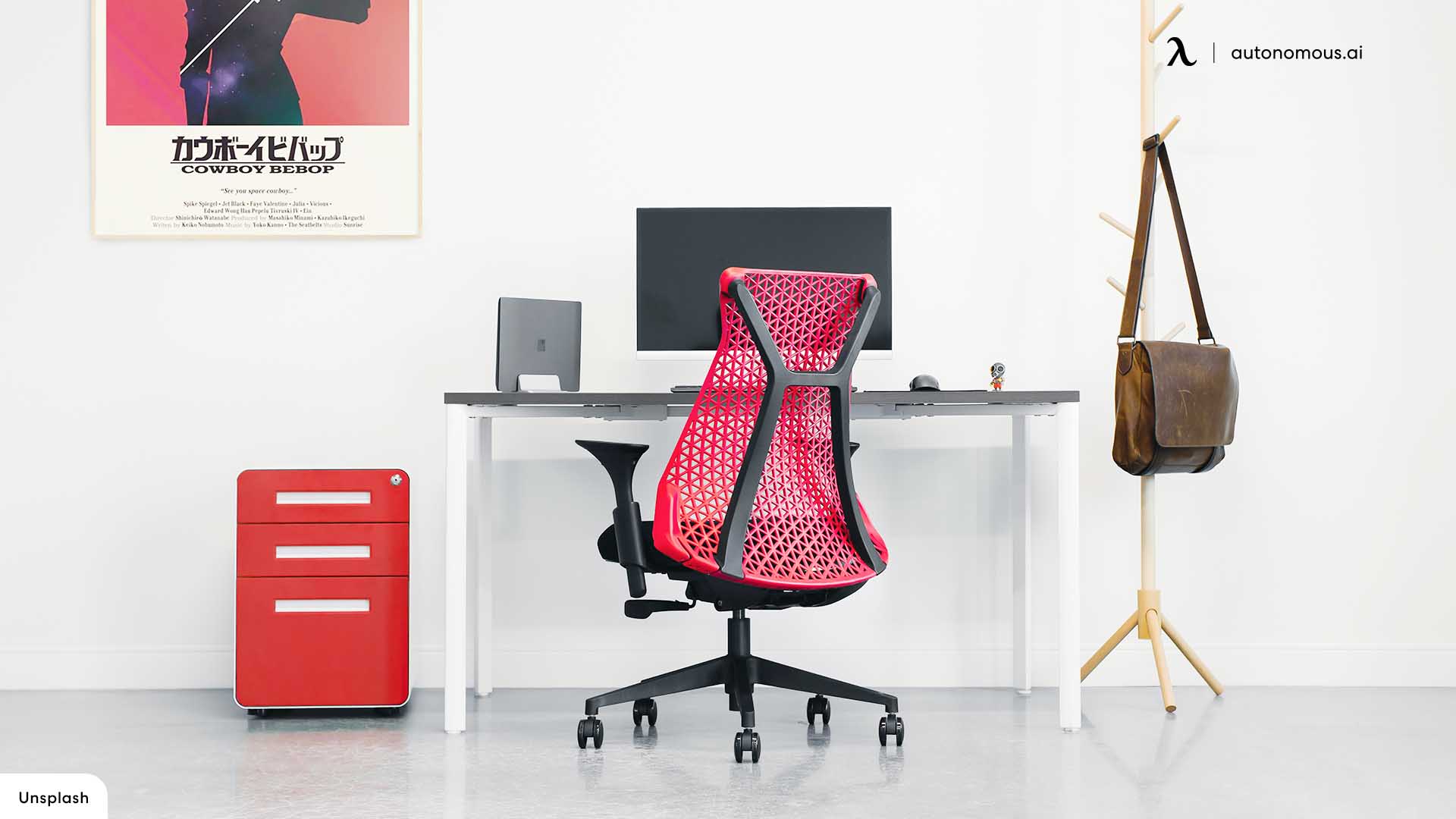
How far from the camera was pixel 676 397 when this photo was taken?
2.49 meters

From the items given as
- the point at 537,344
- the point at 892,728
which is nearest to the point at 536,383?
the point at 537,344

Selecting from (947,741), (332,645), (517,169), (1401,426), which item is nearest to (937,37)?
(517,169)

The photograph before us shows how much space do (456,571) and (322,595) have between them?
1.45ft

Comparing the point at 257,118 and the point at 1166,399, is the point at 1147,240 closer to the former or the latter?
the point at 1166,399

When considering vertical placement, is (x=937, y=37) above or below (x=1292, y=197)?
above

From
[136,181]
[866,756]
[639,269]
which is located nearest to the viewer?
[866,756]

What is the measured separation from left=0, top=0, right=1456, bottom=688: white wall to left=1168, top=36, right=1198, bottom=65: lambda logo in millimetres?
29

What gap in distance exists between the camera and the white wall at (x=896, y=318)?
3.11m

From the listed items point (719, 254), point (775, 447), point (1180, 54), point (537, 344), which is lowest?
point (775, 447)

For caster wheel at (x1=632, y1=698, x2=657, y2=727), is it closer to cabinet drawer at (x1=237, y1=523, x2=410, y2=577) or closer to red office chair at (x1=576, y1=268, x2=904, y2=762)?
red office chair at (x1=576, y1=268, x2=904, y2=762)

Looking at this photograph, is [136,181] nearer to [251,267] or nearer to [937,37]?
[251,267]

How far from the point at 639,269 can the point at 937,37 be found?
1.23 m

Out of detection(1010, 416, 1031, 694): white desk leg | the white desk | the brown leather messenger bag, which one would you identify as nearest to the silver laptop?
the white desk

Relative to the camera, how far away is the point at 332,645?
265 cm
